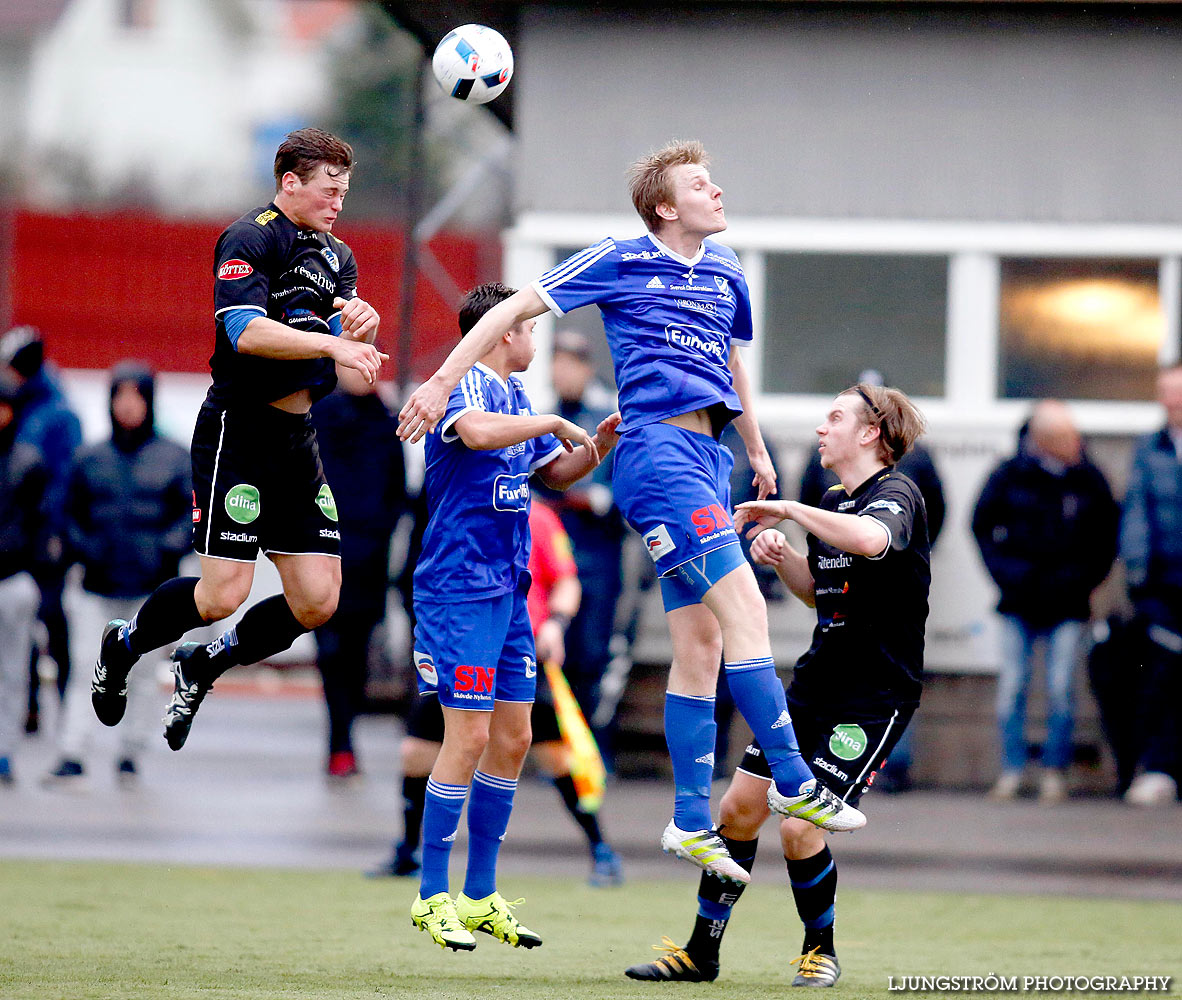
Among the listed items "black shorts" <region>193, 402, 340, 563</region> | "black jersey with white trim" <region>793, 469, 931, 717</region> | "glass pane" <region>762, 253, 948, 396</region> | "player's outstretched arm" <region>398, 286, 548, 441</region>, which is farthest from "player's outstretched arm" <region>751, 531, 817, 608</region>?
"glass pane" <region>762, 253, 948, 396</region>

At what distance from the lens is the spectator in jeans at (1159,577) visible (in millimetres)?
11609

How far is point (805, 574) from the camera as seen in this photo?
6633 millimetres

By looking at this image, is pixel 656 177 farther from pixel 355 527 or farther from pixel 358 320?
pixel 355 527

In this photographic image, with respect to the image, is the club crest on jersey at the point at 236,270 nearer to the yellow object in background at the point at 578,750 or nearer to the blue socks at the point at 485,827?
the blue socks at the point at 485,827

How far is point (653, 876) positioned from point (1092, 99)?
6286 millimetres

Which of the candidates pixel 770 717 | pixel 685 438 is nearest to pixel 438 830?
pixel 770 717

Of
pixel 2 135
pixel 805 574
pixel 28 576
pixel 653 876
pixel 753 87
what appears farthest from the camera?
pixel 2 135

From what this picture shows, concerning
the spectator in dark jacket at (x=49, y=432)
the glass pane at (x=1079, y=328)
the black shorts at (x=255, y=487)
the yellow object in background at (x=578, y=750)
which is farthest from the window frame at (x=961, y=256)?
the black shorts at (x=255, y=487)

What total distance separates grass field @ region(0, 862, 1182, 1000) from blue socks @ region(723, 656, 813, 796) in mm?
747

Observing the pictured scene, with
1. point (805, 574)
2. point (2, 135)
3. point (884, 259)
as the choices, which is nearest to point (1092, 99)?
point (884, 259)

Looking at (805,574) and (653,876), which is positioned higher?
(805,574)

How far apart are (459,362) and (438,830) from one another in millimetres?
1787

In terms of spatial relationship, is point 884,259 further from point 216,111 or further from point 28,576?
point 216,111

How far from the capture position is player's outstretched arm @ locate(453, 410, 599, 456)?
6.50 m
